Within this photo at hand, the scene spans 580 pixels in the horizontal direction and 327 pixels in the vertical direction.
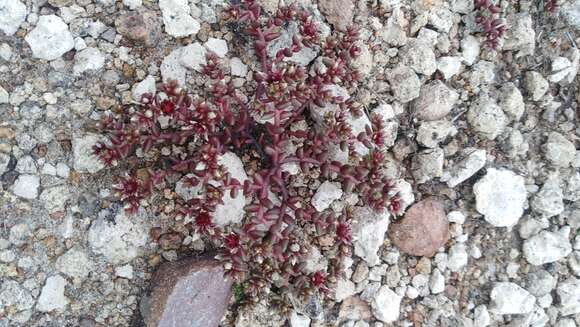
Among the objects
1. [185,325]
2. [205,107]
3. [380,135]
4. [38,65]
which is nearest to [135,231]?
[185,325]

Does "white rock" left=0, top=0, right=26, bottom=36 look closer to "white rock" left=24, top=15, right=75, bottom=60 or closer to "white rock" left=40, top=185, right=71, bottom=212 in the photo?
"white rock" left=24, top=15, right=75, bottom=60

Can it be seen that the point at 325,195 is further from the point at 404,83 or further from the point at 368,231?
the point at 404,83

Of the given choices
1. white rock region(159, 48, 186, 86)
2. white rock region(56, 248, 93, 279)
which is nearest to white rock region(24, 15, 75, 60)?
white rock region(159, 48, 186, 86)

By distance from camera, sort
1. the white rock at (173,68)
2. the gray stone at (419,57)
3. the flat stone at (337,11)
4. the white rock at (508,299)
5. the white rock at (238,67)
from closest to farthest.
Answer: the white rock at (173,68), the white rock at (238,67), the flat stone at (337,11), the gray stone at (419,57), the white rock at (508,299)

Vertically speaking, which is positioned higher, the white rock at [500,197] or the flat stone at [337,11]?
the flat stone at [337,11]

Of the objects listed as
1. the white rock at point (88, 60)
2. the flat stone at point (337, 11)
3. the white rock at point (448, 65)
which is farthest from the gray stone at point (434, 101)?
the white rock at point (88, 60)

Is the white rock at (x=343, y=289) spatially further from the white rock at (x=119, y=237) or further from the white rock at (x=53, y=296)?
the white rock at (x=53, y=296)
